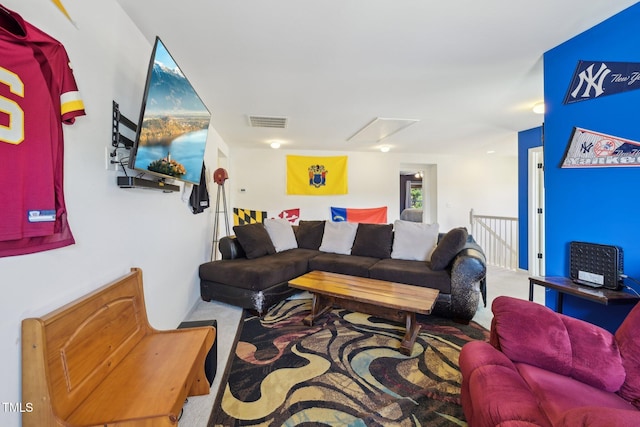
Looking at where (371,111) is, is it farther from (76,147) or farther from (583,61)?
(76,147)

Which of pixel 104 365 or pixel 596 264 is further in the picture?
pixel 596 264

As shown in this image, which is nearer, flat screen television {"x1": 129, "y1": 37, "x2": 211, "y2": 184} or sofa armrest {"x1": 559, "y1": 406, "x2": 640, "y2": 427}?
sofa armrest {"x1": 559, "y1": 406, "x2": 640, "y2": 427}

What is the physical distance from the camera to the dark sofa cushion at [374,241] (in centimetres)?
344

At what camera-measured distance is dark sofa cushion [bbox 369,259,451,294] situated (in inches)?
98.9

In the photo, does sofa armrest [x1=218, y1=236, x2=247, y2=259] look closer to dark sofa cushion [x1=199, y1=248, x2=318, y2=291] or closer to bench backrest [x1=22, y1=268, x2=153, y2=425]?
dark sofa cushion [x1=199, y1=248, x2=318, y2=291]

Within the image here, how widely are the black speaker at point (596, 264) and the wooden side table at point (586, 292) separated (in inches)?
2.2

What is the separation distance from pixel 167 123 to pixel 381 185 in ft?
16.0

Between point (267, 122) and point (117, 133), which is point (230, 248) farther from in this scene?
point (117, 133)

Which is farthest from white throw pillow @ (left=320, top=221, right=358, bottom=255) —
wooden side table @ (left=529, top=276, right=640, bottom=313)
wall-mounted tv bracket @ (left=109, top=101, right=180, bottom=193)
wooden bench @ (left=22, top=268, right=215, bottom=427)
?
wall-mounted tv bracket @ (left=109, top=101, right=180, bottom=193)

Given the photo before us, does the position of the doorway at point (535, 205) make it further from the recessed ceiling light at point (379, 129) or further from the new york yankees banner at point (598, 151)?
the new york yankees banner at point (598, 151)

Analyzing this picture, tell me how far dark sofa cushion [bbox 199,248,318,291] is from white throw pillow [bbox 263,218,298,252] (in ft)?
1.64

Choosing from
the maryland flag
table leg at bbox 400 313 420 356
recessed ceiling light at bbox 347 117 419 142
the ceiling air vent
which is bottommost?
table leg at bbox 400 313 420 356

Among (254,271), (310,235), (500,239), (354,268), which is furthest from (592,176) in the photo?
(500,239)

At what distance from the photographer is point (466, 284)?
2391 millimetres
